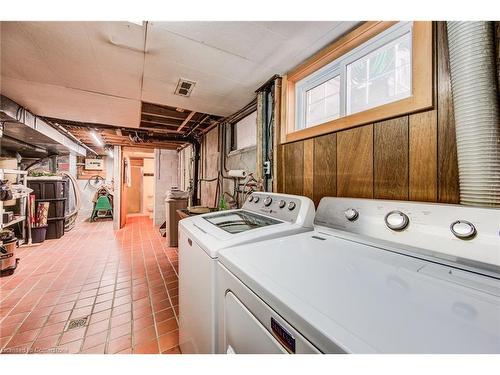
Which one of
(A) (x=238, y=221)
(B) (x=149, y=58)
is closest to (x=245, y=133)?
(B) (x=149, y=58)

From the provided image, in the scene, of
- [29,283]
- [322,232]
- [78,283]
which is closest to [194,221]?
[322,232]

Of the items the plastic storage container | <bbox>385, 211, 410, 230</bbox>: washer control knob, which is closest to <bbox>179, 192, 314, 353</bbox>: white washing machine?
<bbox>385, 211, 410, 230</bbox>: washer control knob

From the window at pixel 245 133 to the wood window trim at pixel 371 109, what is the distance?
849 millimetres

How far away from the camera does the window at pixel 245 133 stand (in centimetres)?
283

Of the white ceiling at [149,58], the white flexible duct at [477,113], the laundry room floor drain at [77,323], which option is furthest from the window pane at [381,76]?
the laundry room floor drain at [77,323]

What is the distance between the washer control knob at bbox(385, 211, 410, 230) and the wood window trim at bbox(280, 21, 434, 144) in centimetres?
59


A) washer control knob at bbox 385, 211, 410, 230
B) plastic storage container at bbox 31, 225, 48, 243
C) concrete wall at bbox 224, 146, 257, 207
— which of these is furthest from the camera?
plastic storage container at bbox 31, 225, 48, 243

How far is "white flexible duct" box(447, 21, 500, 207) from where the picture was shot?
764mm

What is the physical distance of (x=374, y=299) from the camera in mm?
537

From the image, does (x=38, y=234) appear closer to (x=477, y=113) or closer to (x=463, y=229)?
(x=463, y=229)

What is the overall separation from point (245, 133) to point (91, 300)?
8.71 feet

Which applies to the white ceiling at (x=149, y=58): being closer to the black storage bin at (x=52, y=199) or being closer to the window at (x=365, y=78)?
the window at (x=365, y=78)

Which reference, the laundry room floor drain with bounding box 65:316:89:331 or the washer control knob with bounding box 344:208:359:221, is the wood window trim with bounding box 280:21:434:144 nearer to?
the washer control knob with bounding box 344:208:359:221

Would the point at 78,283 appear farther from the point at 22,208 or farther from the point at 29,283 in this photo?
the point at 22,208
